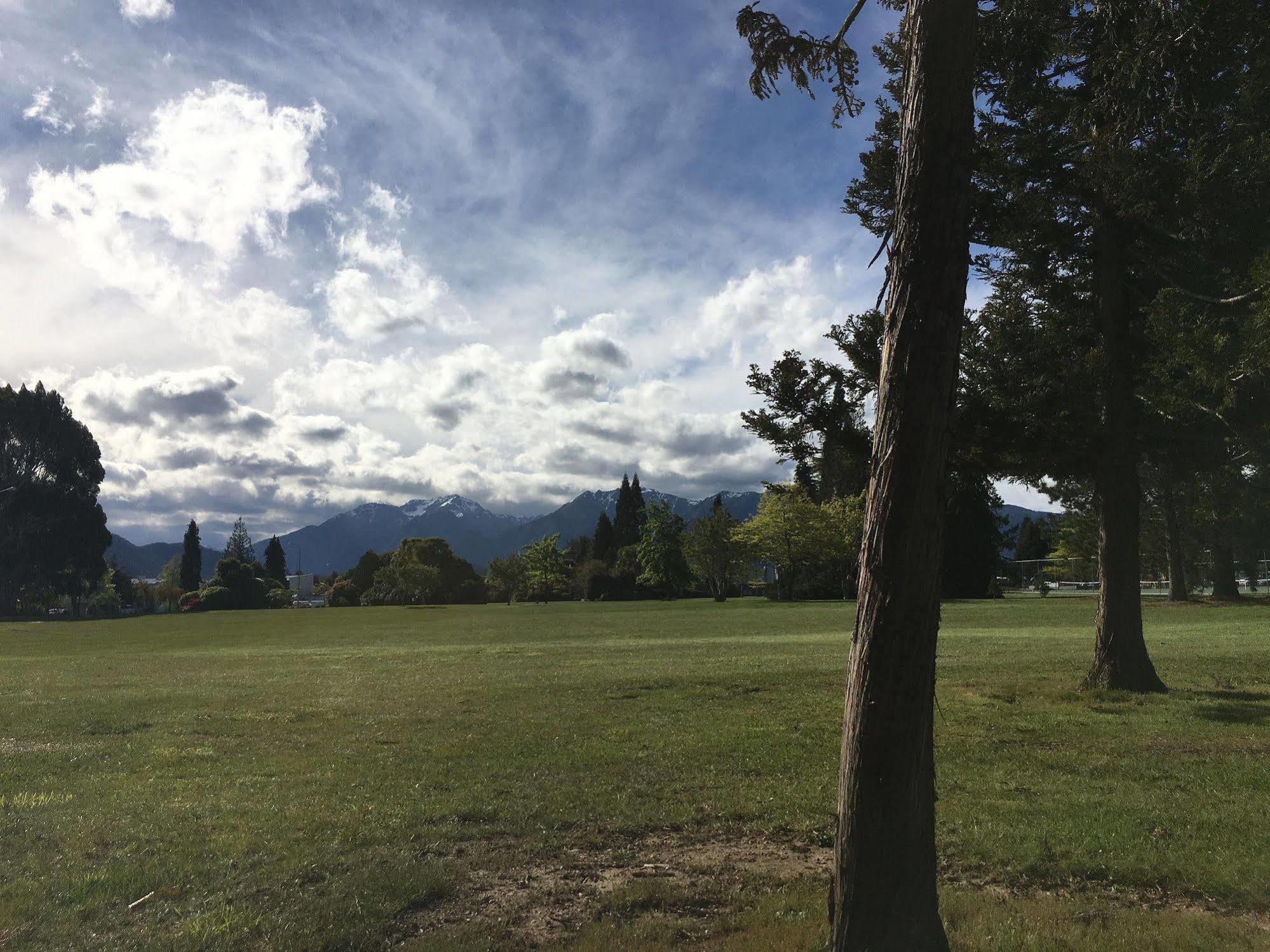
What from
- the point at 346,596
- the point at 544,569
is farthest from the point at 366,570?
the point at 544,569

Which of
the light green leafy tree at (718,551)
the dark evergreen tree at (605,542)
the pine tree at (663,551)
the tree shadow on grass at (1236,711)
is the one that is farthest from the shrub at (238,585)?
the tree shadow on grass at (1236,711)

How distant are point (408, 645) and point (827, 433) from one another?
24391 millimetres

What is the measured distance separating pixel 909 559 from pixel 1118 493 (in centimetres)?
1222

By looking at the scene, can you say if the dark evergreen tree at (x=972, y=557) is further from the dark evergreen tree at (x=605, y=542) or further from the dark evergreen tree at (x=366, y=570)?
the dark evergreen tree at (x=366, y=570)

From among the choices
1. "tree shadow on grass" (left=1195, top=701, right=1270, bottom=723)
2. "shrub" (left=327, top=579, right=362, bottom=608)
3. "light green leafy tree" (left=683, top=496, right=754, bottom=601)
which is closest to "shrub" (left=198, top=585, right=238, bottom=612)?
"shrub" (left=327, top=579, right=362, bottom=608)

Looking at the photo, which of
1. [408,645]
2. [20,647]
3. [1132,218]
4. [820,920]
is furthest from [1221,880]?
[20,647]

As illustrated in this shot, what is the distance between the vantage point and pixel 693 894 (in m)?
6.00

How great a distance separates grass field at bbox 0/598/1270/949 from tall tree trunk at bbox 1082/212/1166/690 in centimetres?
86

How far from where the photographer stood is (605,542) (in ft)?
407

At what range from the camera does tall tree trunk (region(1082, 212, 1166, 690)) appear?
1428 centimetres

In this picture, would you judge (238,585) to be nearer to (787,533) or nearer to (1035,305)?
(787,533)

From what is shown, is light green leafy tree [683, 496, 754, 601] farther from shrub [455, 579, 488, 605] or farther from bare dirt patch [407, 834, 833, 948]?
bare dirt patch [407, 834, 833, 948]

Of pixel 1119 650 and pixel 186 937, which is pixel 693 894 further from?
pixel 1119 650

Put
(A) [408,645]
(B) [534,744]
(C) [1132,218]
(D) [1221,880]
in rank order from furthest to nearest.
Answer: (A) [408,645]
(C) [1132,218]
(B) [534,744]
(D) [1221,880]
